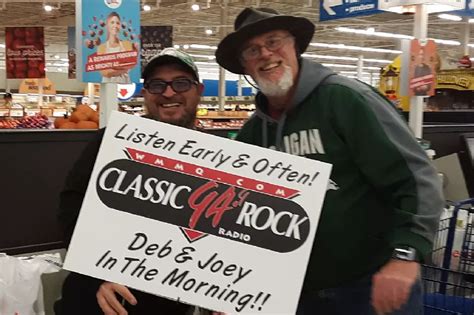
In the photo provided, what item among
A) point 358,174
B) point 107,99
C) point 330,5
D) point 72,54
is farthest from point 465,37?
point 358,174

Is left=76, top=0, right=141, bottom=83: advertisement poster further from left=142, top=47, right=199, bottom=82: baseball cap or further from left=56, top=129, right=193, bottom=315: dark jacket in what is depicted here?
left=56, top=129, right=193, bottom=315: dark jacket

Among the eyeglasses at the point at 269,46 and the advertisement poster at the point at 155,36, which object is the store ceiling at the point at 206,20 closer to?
the advertisement poster at the point at 155,36

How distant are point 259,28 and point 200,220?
0.68m

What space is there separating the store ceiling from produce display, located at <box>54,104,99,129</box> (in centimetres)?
1106

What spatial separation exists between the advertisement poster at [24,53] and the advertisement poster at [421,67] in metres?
9.10

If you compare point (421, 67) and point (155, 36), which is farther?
point (155, 36)

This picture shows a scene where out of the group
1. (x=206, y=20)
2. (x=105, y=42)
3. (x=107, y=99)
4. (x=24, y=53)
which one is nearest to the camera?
(x=105, y=42)

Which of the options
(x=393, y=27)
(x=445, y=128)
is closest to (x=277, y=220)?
(x=445, y=128)

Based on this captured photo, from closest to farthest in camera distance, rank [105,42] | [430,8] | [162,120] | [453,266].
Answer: [162,120] → [453,266] → [105,42] → [430,8]

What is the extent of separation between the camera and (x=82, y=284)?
7.63ft

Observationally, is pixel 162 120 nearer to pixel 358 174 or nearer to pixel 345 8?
pixel 358 174

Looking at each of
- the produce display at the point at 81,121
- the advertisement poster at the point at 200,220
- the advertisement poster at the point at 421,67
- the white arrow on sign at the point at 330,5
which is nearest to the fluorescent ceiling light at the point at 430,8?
the advertisement poster at the point at 421,67

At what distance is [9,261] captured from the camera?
3041mm

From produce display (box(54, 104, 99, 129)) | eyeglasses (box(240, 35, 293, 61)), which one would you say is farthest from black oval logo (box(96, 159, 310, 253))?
produce display (box(54, 104, 99, 129))
